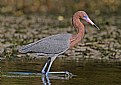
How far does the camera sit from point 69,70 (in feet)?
37.7

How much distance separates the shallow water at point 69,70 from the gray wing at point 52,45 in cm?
41

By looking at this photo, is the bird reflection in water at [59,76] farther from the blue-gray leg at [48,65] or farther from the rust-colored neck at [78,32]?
Result: the rust-colored neck at [78,32]

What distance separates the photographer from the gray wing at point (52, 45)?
36.8ft

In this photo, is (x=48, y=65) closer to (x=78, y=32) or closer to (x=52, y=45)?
(x=52, y=45)

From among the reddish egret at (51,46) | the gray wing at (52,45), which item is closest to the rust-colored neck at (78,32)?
the reddish egret at (51,46)

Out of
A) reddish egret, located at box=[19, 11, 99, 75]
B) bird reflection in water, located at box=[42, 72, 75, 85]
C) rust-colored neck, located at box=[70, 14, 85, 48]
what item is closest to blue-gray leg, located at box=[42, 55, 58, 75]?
reddish egret, located at box=[19, 11, 99, 75]

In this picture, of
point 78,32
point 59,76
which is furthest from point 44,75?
point 78,32

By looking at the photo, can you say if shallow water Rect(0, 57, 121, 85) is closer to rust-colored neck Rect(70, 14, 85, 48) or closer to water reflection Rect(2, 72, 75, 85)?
water reflection Rect(2, 72, 75, 85)

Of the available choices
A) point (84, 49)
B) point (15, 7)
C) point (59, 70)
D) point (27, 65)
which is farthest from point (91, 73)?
point (15, 7)

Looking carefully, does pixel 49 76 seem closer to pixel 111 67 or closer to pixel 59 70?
pixel 59 70

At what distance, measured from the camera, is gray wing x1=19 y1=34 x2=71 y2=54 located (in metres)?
11.2

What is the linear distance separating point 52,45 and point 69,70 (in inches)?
23.1

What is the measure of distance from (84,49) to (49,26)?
666cm

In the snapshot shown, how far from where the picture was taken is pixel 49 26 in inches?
826
